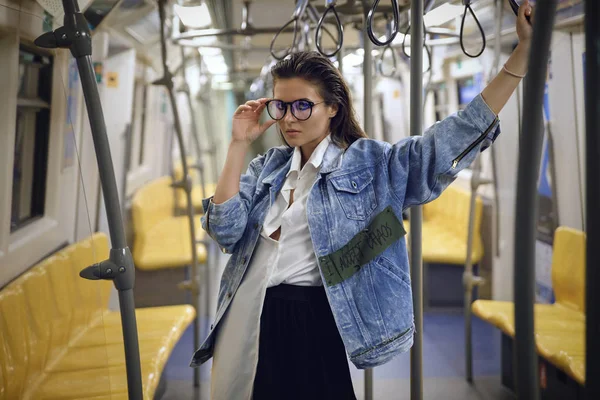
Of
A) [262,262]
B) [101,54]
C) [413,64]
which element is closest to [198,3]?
[101,54]

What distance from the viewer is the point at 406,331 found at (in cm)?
151

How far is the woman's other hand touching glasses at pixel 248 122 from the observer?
1.60 metres

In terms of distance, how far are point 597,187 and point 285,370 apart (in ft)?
3.48

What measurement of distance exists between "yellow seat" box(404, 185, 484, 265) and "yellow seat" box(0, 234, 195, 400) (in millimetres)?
3203

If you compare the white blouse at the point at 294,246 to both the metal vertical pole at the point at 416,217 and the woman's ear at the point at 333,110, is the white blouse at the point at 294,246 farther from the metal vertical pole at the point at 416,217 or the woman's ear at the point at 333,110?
the metal vertical pole at the point at 416,217

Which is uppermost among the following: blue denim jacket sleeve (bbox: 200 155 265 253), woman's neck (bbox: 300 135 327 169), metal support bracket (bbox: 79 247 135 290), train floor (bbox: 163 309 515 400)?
woman's neck (bbox: 300 135 327 169)

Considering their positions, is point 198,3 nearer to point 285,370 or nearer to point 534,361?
point 285,370

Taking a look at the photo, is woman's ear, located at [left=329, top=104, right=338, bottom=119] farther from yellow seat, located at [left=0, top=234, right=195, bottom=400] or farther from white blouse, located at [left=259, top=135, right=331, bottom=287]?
yellow seat, located at [left=0, top=234, right=195, bottom=400]

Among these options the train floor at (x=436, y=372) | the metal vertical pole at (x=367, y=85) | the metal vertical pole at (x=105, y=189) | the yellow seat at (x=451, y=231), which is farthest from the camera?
the yellow seat at (x=451, y=231)

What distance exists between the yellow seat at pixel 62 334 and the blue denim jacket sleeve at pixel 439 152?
0.92 metres

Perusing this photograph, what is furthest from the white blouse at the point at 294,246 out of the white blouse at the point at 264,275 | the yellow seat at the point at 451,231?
the yellow seat at the point at 451,231

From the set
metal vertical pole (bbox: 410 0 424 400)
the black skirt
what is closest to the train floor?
metal vertical pole (bbox: 410 0 424 400)

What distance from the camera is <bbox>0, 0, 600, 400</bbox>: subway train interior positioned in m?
0.94

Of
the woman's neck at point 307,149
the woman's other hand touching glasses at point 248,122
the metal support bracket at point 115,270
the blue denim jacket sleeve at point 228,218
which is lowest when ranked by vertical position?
the metal support bracket at point 115,270
